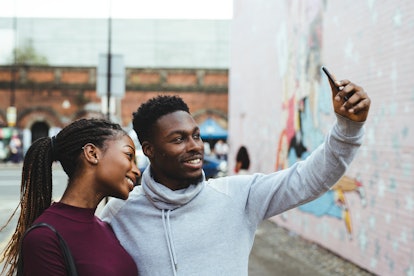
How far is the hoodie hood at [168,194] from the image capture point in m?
2.13

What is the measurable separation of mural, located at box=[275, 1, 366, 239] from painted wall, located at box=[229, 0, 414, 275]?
0.6 inches

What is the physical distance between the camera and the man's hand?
5.90 feet

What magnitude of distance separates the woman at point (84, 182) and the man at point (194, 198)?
0.13 m

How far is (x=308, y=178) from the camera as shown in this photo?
206 centimetres

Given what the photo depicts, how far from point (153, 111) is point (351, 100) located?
0.92m

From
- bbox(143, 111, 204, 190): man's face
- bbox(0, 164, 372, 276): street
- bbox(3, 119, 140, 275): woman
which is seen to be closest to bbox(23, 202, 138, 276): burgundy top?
bbox(3, 119, 140, 275): woman

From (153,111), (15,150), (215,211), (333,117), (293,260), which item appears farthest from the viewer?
(15,150)

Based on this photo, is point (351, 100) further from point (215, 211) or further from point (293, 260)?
point (293, 260)

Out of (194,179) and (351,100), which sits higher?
(351,100)

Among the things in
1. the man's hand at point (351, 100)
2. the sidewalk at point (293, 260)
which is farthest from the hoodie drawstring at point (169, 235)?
the sidewalk at point (293, 260)

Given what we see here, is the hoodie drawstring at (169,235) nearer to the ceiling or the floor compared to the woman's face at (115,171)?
nearer to the floor

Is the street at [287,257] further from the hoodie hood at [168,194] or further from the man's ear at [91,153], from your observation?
the man's ear at [91,153]

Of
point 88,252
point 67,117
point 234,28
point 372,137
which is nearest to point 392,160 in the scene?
point 372,137

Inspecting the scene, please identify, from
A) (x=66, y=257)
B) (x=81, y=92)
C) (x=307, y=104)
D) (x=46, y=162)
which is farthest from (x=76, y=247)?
(x=81, y=92)
